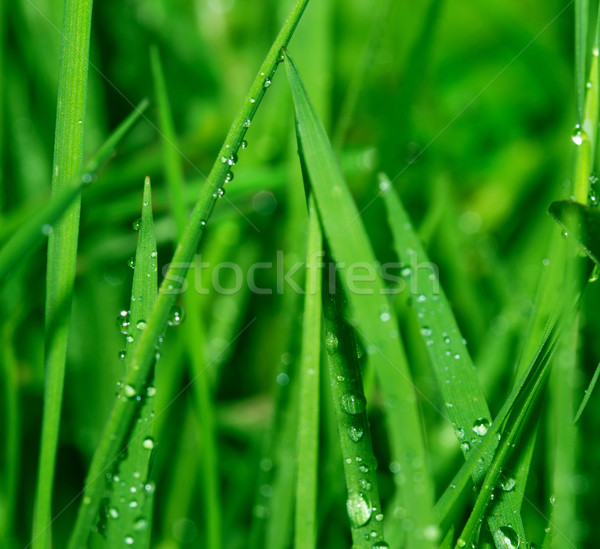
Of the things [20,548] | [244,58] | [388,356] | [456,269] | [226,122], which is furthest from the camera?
[244,58]

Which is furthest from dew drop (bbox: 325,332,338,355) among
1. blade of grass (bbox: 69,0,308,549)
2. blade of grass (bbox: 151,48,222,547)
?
blade of grass (bbox: 151,48,222,547)

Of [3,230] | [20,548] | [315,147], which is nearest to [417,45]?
[315,147]

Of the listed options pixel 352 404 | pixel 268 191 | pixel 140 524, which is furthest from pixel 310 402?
pixel 268 191

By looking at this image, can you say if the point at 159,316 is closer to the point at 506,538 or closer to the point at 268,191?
the point at 506,538

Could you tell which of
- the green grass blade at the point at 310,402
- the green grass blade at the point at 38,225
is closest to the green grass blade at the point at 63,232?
the green grass blade at the point at 38,225

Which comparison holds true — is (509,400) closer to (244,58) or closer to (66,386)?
(66,386)

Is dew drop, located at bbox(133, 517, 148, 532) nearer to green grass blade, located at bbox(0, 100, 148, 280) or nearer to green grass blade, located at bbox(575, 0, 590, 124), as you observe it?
green grass blade, located at bbox(0, 100, 148, 280)
